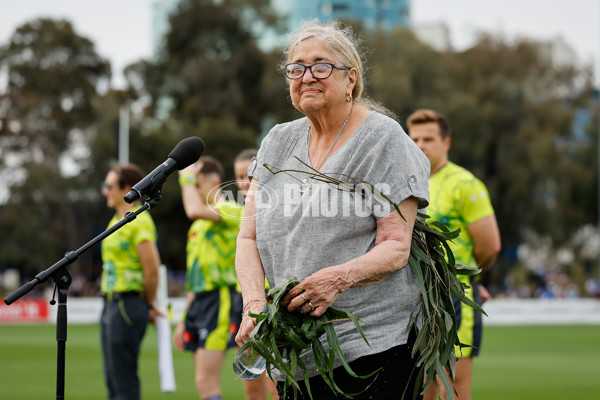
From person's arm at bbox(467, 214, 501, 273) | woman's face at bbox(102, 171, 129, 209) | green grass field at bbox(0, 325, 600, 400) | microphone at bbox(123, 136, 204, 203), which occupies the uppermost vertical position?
microphone at bbox(123, 136, 204, 203)

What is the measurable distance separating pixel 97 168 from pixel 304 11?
56.8 metres

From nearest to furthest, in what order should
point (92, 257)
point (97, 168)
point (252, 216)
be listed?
point (252, 216), point (97, 168), point (92, 257)

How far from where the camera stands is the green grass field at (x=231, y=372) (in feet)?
39.7

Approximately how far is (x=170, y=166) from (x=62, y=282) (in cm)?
75

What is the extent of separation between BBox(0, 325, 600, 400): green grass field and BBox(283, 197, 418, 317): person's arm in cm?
822

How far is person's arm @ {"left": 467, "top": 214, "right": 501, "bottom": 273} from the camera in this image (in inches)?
255

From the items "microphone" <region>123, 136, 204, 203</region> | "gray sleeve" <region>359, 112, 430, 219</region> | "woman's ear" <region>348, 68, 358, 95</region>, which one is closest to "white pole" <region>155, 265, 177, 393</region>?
"microphone" <region>123, 136, 204, 203</region>

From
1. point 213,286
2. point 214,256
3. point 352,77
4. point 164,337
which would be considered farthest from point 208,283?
point 352,77

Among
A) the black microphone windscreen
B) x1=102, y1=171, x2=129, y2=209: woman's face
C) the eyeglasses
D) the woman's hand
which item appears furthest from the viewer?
x1=102, y1=171, x2=129, y2=209: woman's face

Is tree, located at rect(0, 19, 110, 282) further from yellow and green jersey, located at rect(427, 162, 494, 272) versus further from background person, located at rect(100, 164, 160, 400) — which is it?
yellow and green jersey, located at rect(427, 162, 494, 272)

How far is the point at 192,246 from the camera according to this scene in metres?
8.31

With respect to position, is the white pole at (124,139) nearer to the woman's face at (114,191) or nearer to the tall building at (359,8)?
the woman's face at (114,191)

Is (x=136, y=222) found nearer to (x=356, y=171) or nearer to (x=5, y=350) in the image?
(x=356, y=171)

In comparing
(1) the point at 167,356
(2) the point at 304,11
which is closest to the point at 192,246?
(1) the point at 167,356
